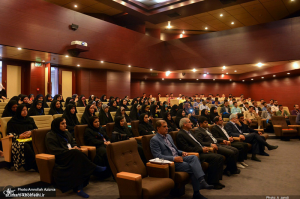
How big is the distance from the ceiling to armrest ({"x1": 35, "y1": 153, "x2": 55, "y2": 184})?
759 centimetres

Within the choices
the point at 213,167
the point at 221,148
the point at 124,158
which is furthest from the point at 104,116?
the point at 213,167

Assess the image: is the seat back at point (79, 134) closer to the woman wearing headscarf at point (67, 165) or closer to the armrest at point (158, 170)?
the woman wearing headscarf at point (67, 165)

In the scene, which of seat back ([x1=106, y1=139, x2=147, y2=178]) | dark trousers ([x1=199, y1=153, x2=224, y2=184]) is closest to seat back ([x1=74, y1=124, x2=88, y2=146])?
seat back ([x1=106, y1=139, x2=147, y2=178])

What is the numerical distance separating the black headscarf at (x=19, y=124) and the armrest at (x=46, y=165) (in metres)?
1.25

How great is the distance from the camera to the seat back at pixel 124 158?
2.72 metres

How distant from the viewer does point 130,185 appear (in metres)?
2.42

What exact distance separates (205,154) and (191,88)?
12.9 meters

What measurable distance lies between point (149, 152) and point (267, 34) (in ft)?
29.4

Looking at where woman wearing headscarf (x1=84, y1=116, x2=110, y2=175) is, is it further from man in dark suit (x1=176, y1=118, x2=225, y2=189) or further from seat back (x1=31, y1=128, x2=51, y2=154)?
man in dark suit (x1=176, y1=118, x2=225, y2=189)

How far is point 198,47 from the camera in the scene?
11680mm

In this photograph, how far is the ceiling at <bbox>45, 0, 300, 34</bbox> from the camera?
9648 mm

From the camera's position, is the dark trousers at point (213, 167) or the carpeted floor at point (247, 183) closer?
the carpeted floor at point (247, 183)

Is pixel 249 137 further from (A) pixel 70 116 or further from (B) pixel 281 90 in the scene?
(B) pixel 281 90

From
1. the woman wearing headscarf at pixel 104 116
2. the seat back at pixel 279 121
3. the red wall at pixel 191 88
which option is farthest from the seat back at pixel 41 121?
the red wall at pixel 191 88
